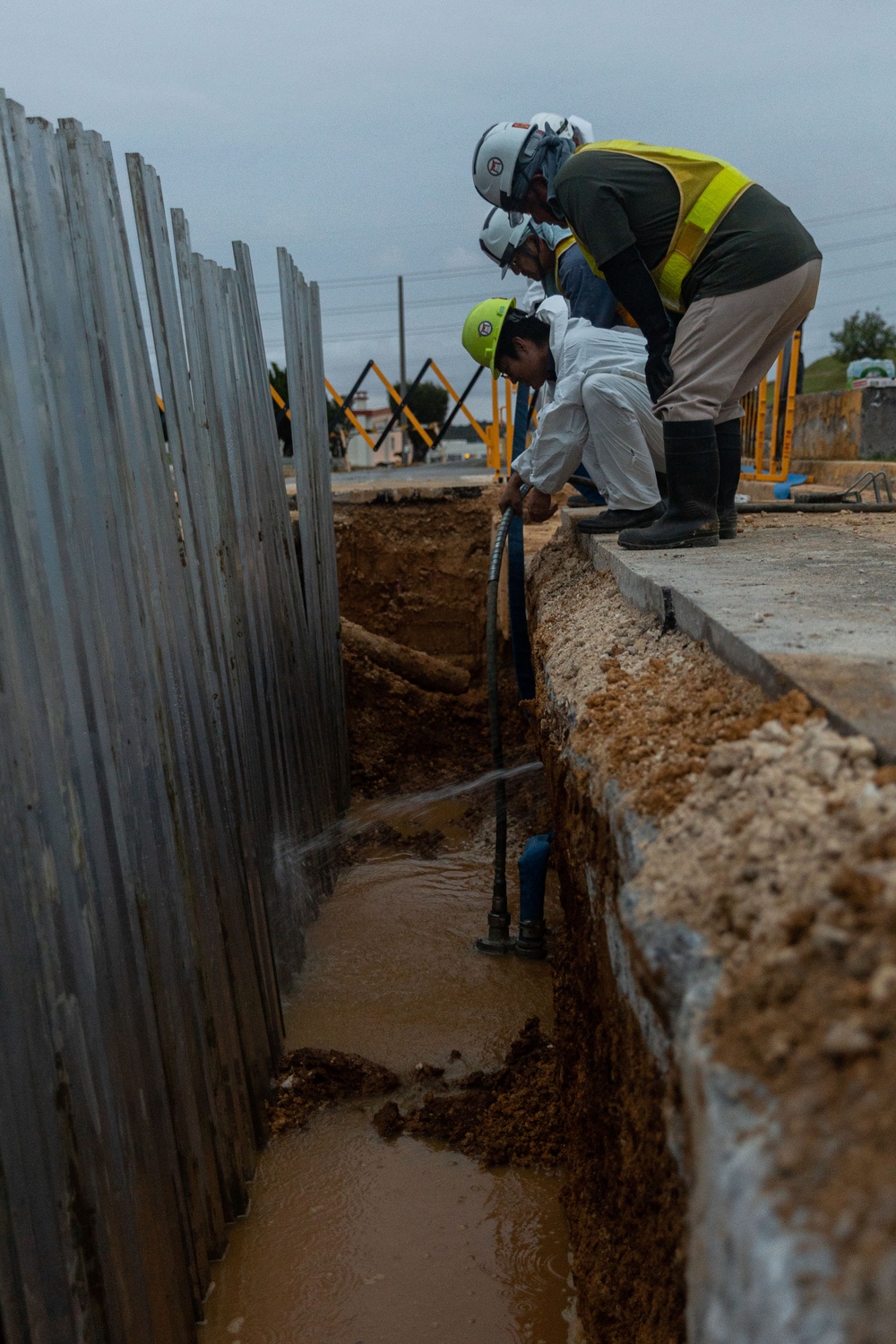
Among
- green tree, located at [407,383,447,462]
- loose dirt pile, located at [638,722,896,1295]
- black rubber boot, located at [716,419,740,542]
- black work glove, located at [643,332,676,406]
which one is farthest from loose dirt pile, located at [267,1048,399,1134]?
green tree, located at [407,383,447,462]

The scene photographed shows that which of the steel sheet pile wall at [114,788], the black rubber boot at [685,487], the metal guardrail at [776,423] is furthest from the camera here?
the metal guardrail at [776,423]

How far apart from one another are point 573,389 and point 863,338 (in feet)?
79.1

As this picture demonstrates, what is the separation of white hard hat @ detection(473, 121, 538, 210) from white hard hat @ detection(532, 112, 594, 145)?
13cm

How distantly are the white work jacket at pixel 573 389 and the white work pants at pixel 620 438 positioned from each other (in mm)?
26

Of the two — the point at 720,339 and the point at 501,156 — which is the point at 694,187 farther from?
the point at 501,156

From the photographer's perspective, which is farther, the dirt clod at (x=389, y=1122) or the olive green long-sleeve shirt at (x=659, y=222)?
the olive green long-sleeve shirt at (x=659, y=222)

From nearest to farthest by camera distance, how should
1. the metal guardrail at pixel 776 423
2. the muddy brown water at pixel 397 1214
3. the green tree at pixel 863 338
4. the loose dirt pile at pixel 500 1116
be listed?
1. the muddy brown water at pixel 397 1214
2. the loose dirt pile at pixel 500 1116
3. the metal guardrail at pixel 776 423
4. the green tree at pixel 863 338

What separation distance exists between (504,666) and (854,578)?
11.2 ft

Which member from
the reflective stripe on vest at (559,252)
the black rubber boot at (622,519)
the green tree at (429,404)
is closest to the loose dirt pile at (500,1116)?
the black rubber boot at (622,519)

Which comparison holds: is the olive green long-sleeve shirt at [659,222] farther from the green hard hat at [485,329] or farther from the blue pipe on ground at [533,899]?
the blue pipe on ground at [533,899]

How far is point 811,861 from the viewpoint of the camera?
3.24 feet

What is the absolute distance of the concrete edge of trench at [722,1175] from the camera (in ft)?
2.22

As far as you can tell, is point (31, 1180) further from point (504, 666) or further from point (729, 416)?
point (504, 666)

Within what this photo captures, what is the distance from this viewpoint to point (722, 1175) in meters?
0.79
